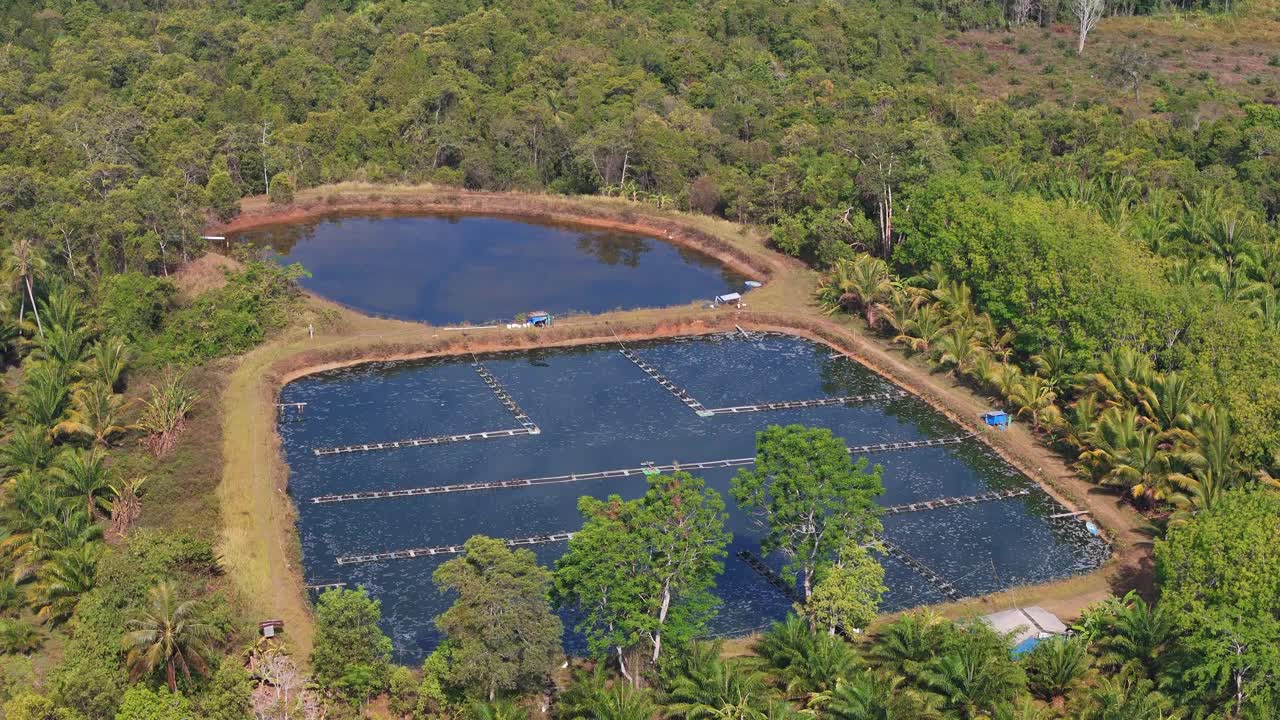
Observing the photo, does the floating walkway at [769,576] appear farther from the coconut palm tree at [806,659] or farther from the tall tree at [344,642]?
the tall tree at [344,642]

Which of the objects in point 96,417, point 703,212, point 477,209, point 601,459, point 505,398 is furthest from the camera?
point 477,209

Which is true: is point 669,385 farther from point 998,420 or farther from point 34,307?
point 34,307

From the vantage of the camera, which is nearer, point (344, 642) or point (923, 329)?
point (344, 642)

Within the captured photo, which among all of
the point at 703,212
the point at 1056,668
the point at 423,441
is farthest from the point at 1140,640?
the point at 703,212

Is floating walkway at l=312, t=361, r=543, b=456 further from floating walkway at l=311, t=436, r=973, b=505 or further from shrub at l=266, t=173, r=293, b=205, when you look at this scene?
shrub at l=266, t=173, r=293, b=205

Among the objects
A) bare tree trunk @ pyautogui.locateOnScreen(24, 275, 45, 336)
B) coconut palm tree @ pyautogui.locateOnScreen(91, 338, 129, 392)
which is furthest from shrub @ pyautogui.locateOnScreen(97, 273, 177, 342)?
coconut palm tree @ pyautogui.locateOnScreen(91, 338, 129, 392)

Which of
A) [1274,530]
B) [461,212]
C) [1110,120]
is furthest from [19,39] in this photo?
[1274,530]
